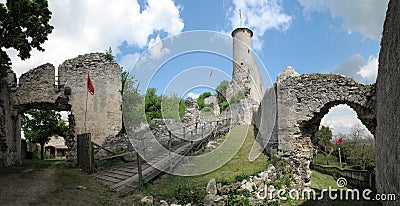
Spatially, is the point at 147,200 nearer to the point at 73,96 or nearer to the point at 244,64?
the point at 73,96

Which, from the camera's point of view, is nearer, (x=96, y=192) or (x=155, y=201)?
(x=155, y=201)

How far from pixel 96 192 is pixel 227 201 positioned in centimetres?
391

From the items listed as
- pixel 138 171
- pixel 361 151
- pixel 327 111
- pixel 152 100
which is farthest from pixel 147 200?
pixel 361 151

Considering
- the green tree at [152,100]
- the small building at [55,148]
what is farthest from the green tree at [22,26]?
the small building at [55,148]

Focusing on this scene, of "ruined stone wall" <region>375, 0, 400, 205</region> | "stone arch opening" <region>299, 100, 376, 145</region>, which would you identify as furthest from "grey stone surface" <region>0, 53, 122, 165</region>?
"ruined stone wall" <region>375, 0, 400, 205</region>

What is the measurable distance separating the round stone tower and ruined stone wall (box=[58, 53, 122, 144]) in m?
13.8

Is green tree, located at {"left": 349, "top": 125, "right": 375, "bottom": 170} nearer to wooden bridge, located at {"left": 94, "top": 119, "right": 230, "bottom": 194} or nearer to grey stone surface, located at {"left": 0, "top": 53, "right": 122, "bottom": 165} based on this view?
wooden bridge, located at {"left": 94, "top": 119, "right": 230, "bottom": 194}

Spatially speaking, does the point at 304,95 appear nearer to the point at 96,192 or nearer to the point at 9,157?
the point at 96,192

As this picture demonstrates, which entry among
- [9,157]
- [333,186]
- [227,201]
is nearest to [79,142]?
[9,157]

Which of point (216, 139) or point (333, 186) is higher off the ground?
point (216, 139)

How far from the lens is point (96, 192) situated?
25.0 feet

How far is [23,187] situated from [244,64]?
24380mm

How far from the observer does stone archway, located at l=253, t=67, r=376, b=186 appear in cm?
957

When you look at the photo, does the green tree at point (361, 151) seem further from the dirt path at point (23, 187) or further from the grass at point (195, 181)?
the dirt path at point (23, 187)
